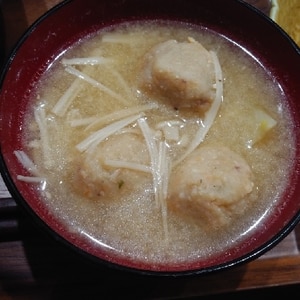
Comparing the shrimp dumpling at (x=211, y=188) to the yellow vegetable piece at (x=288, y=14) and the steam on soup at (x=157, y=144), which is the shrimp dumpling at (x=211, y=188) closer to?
the steam on soup at (x=157, y=144)

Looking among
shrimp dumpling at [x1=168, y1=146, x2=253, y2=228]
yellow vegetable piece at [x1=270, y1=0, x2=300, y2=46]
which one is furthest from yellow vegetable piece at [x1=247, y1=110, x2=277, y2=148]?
yellow vegetable piece at [x1=270, y1=0, x2=300, y2=46]

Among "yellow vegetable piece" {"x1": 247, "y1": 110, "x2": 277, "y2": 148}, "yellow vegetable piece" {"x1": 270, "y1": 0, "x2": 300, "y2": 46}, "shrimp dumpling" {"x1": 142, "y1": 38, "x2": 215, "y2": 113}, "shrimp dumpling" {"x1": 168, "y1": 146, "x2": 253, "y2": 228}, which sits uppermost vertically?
"yellow vegetable piece" {"x1": 270, "y1": 0, "x2": 300, "y2": 46}

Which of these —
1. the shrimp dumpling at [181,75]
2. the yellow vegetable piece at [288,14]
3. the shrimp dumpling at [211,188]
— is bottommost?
the shrimp dumpling at [211,188]

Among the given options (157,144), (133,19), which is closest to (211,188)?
(157,144)

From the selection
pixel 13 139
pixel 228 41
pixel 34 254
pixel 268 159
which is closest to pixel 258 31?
pixel 228 41

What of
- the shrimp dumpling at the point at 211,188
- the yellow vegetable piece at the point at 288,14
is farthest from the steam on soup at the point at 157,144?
the yellow vegetable piece at the point at 288,14

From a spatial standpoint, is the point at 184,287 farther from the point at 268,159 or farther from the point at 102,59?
the point at 102,59

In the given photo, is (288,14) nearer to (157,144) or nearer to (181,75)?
(181,75)

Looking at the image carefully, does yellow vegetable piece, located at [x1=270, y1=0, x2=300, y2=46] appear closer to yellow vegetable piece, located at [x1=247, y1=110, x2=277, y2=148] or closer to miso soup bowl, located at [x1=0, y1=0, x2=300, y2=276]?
miso soup bowl, located at [x1=0, y1=0, x2=300, y2=276]
